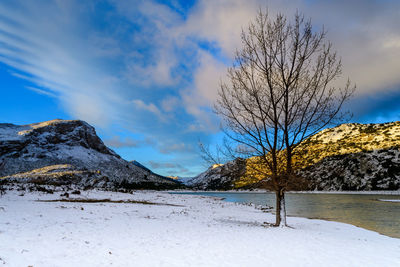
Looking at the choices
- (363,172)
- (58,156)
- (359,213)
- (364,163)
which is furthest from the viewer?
(364,163)

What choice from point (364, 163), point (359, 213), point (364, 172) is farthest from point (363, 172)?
point (359, 213)

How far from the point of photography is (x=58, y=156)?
90.1m

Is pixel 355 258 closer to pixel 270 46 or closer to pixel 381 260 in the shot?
pixel 381 260

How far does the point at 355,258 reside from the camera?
314 inches

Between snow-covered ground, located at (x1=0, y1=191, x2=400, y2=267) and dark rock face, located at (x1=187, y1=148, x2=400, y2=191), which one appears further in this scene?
dark rock face, located at (x1=187, y1=148, x2=400, y2=191)

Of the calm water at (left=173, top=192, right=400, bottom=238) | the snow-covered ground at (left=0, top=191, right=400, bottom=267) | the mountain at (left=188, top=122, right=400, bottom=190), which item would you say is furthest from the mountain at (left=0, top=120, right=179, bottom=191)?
the snow-covered ground at (left=0, top=191, right=400, bottom=267)

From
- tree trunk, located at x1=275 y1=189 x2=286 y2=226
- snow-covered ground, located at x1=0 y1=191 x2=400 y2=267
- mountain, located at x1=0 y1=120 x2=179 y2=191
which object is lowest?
snow-covered ground, located at x1=0 y1=191 x2=400 y2=267

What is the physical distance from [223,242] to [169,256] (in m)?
3.01

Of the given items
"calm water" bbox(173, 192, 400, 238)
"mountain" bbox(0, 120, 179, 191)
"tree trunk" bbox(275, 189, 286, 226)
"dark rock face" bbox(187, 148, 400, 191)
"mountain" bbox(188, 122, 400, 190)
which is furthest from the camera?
"mountain" bbox(188, 122, 400, 190)

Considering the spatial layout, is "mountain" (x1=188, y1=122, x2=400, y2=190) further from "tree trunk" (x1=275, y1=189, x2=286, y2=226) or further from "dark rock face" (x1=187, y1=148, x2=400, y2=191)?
"tree trunk" (x1=275, y1=189, x2=286, y2=226)

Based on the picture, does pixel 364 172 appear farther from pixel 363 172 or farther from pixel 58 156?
pixel 58 156

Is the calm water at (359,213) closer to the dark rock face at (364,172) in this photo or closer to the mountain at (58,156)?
the mountain at (58,156)

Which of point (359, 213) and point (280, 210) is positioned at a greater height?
point (280, 210)

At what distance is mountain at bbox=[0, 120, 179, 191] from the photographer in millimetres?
64631
